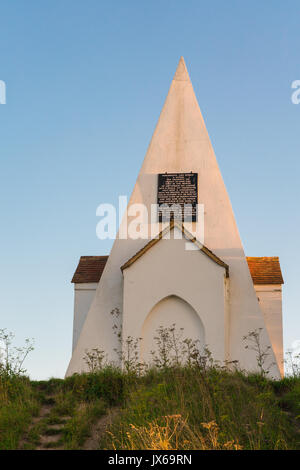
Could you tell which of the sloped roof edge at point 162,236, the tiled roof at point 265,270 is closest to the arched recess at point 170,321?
the sloped roof edge at point 162,236

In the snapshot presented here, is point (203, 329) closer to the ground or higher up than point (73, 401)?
higher up

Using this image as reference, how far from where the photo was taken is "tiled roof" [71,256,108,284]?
22156 millimetres

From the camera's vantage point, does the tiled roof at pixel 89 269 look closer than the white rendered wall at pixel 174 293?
No

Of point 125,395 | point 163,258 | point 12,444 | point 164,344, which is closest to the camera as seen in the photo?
point 12,444

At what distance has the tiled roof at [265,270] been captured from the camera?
21.0 metres

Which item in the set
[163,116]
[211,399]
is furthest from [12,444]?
[163,116]

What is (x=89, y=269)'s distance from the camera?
22.7m

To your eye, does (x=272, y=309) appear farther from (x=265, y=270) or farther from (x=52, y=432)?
(x=52, y=432)

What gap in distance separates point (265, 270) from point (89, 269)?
6.45 m

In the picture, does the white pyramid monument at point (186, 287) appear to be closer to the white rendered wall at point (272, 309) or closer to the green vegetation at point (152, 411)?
the white rendered wall at point (272, 309)

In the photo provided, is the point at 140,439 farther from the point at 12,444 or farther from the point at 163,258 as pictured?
the point at 163,258

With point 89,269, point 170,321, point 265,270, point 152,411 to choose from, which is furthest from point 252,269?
point 152,411
